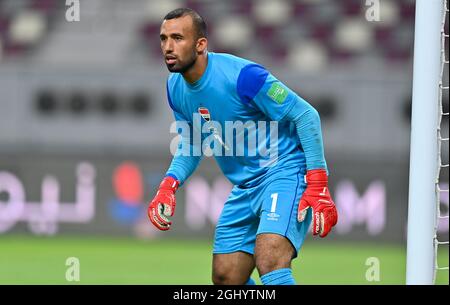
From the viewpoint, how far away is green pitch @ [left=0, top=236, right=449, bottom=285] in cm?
877

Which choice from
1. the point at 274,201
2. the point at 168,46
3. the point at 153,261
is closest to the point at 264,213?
the point at 274,201

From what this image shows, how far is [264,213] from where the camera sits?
416 centimetres

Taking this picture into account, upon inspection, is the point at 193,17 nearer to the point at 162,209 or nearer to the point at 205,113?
the point at 205,113

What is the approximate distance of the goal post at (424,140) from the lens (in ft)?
14.9

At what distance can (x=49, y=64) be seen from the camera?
12125 mm

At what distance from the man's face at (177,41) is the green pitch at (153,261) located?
4.01 meters

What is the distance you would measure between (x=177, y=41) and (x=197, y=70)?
18cm

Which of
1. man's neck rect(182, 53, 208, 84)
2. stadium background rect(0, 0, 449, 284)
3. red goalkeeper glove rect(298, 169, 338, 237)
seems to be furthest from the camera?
stadium background rect(0, 0, 449, 284)

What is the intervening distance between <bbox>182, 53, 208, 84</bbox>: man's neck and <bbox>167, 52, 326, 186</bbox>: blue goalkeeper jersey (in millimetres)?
18

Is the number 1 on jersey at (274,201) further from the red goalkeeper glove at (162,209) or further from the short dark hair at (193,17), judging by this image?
the short dark hair at (193,17)

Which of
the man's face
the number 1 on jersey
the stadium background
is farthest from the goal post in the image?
the stadium background

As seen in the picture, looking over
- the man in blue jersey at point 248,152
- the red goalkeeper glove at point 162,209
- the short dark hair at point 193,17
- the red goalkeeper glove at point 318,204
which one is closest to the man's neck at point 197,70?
the man in blue jersey at point 248,152

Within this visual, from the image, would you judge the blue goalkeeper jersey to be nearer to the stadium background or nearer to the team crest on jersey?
the team crest on jersey
